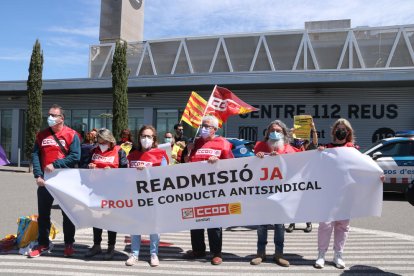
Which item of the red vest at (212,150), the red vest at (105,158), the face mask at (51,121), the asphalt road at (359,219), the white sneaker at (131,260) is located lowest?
the asphalt road at (359,219)

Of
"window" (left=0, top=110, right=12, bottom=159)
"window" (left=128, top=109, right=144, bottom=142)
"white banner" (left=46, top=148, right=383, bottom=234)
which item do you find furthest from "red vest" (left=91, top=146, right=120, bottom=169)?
"window" (left=0, top=110, right=12, bottom=159)

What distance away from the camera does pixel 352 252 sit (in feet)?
19.7

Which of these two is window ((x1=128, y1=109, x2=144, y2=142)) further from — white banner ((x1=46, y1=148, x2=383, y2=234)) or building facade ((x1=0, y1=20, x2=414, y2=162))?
white banner ((x1=46, y1=148, x2=383, y2=234))

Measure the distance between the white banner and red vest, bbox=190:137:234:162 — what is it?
0.41 feet

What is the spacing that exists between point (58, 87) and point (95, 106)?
2438 mm

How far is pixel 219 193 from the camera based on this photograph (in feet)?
17.7

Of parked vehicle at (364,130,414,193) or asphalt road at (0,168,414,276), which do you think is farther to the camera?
parked vehicle at (364,130,414,193)

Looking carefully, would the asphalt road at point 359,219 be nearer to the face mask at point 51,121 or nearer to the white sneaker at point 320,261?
the face mask at point 51,121

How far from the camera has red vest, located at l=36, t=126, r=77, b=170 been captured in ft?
18.1

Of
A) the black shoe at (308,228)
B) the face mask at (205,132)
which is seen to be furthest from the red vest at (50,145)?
the black shoe at (308,228)

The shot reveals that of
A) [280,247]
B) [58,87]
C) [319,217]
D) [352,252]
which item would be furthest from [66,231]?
[58,87]

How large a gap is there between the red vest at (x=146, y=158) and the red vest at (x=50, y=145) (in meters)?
0.90

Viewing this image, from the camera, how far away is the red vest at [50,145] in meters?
5.53

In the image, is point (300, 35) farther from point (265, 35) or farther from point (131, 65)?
point (131, 65)
